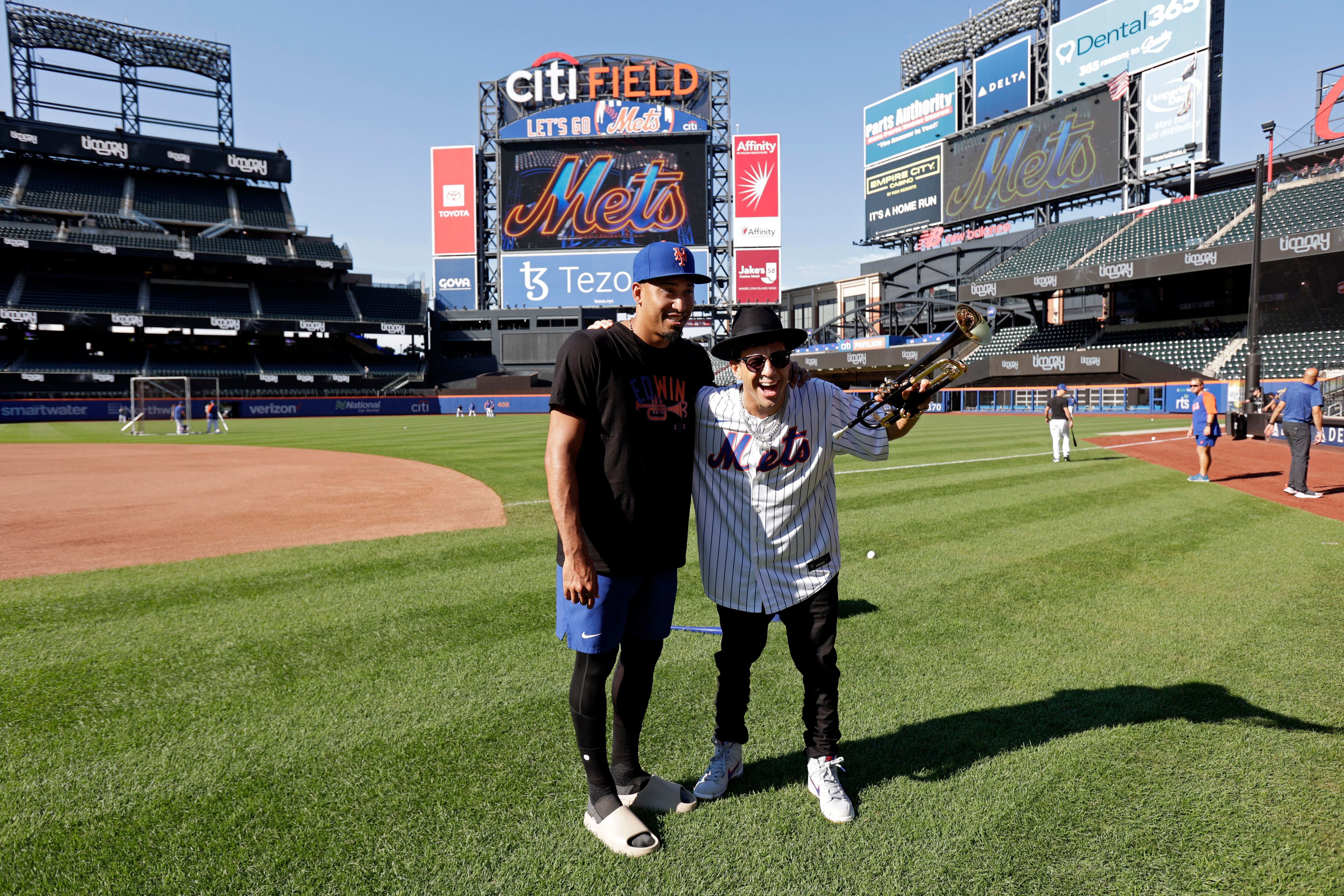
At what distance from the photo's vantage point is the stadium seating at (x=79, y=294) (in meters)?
45.0

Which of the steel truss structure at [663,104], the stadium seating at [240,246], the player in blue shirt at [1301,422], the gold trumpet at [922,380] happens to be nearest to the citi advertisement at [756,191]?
the steel truss structure at [663,104]

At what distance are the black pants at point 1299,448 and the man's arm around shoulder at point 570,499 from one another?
11437 millimetres

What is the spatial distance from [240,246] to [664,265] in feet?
197

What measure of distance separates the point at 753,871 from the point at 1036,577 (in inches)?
186

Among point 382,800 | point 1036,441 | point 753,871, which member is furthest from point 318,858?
point 1036,441

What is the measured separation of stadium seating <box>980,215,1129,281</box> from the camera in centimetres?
4412

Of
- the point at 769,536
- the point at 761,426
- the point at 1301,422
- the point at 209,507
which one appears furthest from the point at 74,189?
the point at 1301,422

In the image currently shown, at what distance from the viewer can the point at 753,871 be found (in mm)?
2508

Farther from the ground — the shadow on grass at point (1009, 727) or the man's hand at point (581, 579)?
the man's hand at point (581, 579)

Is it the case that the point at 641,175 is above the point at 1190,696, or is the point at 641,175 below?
above

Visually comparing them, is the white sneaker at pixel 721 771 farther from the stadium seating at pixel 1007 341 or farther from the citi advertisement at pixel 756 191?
the citi advertisement at pixel 756 191

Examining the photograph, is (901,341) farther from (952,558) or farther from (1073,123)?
(952,558)

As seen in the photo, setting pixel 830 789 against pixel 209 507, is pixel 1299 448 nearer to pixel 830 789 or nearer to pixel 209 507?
pixel 830 789

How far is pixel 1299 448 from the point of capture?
999cm
